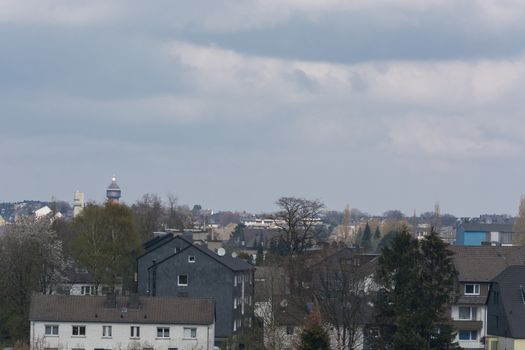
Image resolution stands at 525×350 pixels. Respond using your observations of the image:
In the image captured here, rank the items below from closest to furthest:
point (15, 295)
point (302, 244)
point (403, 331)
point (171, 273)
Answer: point (403, 331) → point (15, 295) → point (171, 273) → point (302, 244)

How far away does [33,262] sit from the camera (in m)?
87.1

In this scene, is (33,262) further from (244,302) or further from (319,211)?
(319,211)

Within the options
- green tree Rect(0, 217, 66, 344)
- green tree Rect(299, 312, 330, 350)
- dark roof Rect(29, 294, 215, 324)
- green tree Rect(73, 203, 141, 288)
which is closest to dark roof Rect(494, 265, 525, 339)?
dark roof Rect(29, 294, 215, 324)

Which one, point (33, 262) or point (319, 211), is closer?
point (33, 262)

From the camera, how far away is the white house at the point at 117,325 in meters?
76.9

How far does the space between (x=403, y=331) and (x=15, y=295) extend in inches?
1213

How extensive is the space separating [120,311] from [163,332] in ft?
9.38

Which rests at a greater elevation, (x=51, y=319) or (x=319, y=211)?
(x=319, y=211)

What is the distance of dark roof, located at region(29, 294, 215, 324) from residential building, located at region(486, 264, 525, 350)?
56.8 ft

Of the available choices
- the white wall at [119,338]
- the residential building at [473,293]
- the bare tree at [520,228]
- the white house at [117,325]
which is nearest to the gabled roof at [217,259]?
the white house at [117,325]

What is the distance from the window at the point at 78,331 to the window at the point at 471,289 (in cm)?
2449

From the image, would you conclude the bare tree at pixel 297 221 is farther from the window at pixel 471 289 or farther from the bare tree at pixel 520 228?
the bare tree at pixel 520 228

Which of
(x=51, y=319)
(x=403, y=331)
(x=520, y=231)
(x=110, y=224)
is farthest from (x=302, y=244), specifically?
(x=520, y=231)

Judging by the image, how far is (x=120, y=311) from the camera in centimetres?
7756
